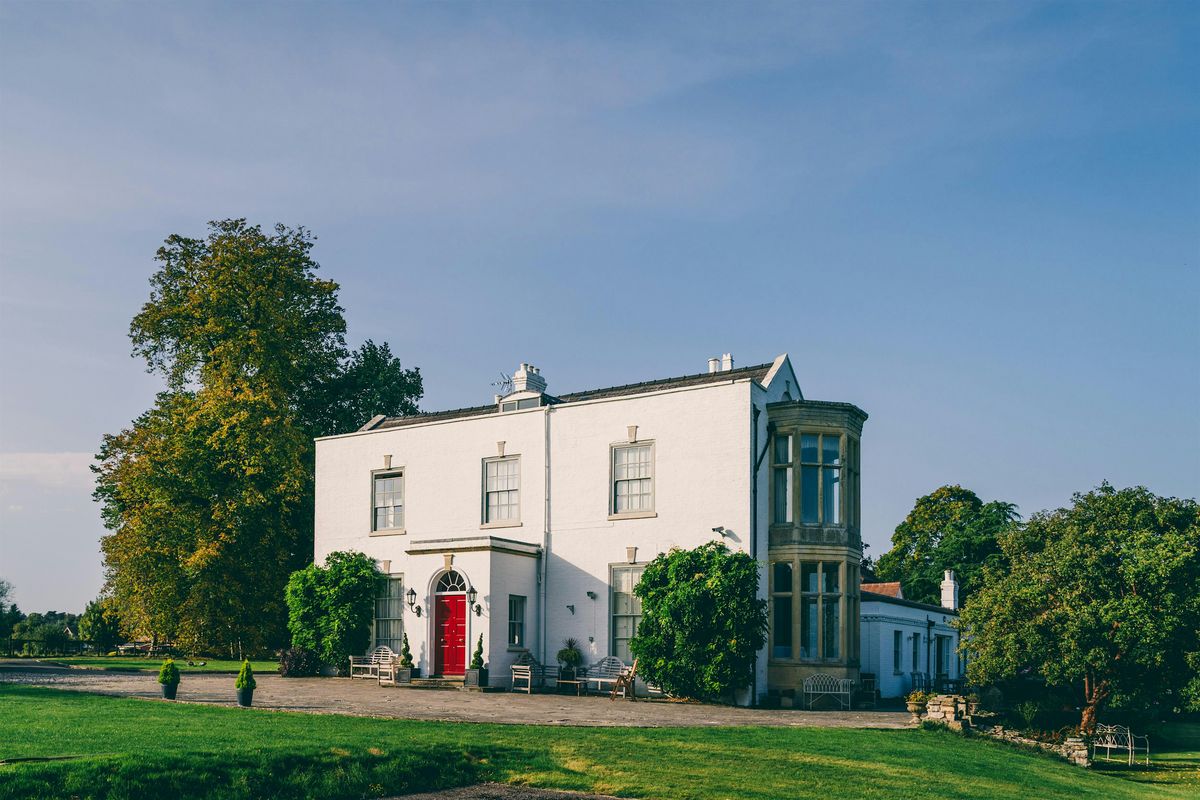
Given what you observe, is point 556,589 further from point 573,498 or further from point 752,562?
point 752,562

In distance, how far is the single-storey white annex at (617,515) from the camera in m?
27.7

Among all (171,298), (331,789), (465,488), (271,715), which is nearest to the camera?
(331,789)

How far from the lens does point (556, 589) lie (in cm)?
2998

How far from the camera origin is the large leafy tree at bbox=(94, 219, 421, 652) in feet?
127

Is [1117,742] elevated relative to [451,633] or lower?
lower

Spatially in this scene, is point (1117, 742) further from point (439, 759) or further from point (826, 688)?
point (439, 759)

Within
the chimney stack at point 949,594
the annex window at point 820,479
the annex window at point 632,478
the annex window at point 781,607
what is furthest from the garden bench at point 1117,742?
the chimney stack at point 949,594

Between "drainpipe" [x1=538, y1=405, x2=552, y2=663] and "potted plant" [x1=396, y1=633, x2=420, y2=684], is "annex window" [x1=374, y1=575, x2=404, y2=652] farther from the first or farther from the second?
"drainpipe" [x1=538, y1=405, x2=552, y2=663]

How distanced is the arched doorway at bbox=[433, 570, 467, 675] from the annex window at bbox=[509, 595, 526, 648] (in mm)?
1209

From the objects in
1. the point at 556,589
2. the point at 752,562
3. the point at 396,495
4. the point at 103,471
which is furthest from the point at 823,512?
the point at 103,471

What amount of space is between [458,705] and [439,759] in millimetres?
8074

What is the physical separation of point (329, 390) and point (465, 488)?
16.7 meters

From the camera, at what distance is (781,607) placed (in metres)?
28.0

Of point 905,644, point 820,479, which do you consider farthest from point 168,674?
point 905,644
